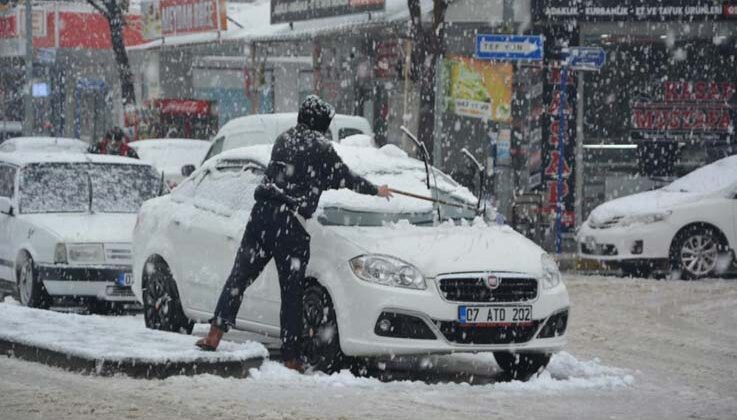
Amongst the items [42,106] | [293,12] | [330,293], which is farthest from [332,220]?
[42,106]

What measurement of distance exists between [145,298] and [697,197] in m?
8.62

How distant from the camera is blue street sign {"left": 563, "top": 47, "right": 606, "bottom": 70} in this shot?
68.6 ft

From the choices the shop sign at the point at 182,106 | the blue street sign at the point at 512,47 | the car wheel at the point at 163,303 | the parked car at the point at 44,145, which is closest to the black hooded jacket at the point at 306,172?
the car wheel at the point at 163,303

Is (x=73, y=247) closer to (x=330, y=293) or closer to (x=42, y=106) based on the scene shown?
(x=330, y=293)

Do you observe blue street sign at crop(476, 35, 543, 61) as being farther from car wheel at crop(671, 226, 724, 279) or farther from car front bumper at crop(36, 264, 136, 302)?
car front bumper at crop(36, 264, 136, 302)

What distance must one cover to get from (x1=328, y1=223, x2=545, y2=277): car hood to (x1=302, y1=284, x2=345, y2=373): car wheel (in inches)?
16.8

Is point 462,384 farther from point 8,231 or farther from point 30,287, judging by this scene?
point 8,231

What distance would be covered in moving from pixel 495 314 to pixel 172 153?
15.9 m

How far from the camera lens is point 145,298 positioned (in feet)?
39.8

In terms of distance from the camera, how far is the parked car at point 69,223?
1445 centimetres

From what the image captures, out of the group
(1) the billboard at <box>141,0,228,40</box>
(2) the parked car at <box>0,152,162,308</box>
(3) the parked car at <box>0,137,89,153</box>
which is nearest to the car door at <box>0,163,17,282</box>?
(2) the parked car at <box>0,152,162,308</box>

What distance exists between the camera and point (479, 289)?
31.6ft

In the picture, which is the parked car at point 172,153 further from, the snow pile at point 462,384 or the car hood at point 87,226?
the snow pile at point 462,384

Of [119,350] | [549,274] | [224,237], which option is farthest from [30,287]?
[549,274]
